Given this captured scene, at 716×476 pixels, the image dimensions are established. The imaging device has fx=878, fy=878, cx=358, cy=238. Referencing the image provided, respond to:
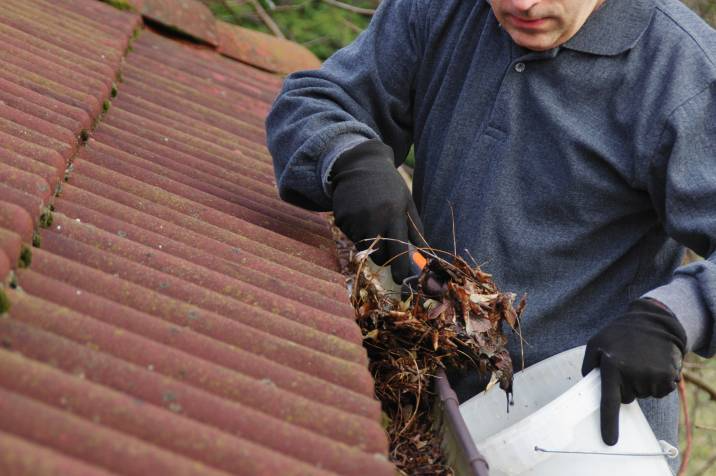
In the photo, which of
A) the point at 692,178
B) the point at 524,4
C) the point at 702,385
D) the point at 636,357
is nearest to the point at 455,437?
the point at 636,357

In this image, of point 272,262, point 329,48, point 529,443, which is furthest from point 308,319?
point 329,48

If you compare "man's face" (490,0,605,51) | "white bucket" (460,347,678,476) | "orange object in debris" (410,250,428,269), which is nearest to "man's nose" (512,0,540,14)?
"man's face" (490,0,605,51)

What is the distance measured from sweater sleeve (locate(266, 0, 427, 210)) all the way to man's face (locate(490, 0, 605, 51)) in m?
0.38

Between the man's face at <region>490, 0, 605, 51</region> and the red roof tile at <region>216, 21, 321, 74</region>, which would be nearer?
the man's face at <region>490, 0, 605, 51</region>

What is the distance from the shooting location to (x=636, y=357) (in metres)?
2.09

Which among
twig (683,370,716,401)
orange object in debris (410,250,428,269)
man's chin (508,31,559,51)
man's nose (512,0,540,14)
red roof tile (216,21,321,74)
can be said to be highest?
man's nose (512,0,540,14)

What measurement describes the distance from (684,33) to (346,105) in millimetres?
998

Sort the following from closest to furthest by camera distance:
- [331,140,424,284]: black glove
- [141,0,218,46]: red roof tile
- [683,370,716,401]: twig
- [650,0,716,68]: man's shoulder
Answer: [331,140,424,284]: black glove < [650,0,716,68]: man's shoulder < [141,0,218,46]: red roof tile < [683,370,716,401]: twig

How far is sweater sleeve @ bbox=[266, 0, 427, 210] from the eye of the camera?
249cm

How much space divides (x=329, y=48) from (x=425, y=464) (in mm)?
4760

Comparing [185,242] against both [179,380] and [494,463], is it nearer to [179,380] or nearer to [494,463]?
[179,380]

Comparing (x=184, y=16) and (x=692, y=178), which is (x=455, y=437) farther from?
(x=184, y=16)

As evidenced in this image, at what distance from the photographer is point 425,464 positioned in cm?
203

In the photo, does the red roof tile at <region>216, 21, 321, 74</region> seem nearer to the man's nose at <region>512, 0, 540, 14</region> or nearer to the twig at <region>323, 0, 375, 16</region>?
the twig at <region>323, 0, 375, 16</region>
